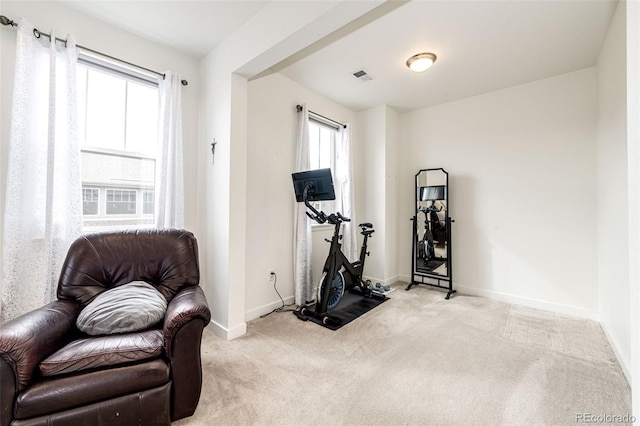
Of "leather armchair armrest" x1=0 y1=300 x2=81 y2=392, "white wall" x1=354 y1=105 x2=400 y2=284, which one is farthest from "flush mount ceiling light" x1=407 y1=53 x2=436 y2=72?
"leather armchair armrest" x1=0 y1=300 x2=81 y2=392

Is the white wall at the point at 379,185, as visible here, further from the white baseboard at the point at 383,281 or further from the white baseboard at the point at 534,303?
the white baseboard at the point at 534,303

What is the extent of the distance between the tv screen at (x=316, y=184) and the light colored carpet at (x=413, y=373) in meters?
1.34

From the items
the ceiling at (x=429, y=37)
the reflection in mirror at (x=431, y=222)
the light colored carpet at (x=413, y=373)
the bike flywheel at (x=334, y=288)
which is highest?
the ceiling at (x=429, y=37)

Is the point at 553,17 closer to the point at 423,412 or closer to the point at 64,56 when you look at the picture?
the point at 423,412

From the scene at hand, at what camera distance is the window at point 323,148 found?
12.4 ft

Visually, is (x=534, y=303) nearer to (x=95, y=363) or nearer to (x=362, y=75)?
Result: (x=362, y=75)

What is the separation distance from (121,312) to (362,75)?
3183 mm

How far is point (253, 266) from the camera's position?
2.93m

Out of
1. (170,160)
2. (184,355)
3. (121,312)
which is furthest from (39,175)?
(184,355)

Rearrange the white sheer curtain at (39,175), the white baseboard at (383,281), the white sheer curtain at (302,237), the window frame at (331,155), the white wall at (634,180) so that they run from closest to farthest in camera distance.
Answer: the white wall at (634,180) → the white sheer curtain at (39,175) → the white sheer curtain at (302,237) → the window frame at (331,155) → the white baseboard at (383,281)

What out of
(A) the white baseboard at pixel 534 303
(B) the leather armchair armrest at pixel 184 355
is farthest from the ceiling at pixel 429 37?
(A) the white baseboard at pixel 534 303

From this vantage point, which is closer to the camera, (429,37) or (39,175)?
(39,175)

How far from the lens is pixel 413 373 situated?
1934mm

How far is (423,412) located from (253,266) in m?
2.01
